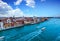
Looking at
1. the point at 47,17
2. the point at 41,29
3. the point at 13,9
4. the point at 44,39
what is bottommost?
the point at 44,39

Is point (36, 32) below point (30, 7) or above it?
below

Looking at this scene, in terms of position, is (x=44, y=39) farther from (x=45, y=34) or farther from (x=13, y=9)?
(x=13, y=9)

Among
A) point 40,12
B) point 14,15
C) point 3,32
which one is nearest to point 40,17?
point 40,12

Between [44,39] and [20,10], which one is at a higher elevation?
[20,10]

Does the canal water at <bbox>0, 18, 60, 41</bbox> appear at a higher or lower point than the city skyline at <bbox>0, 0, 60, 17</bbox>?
lower
